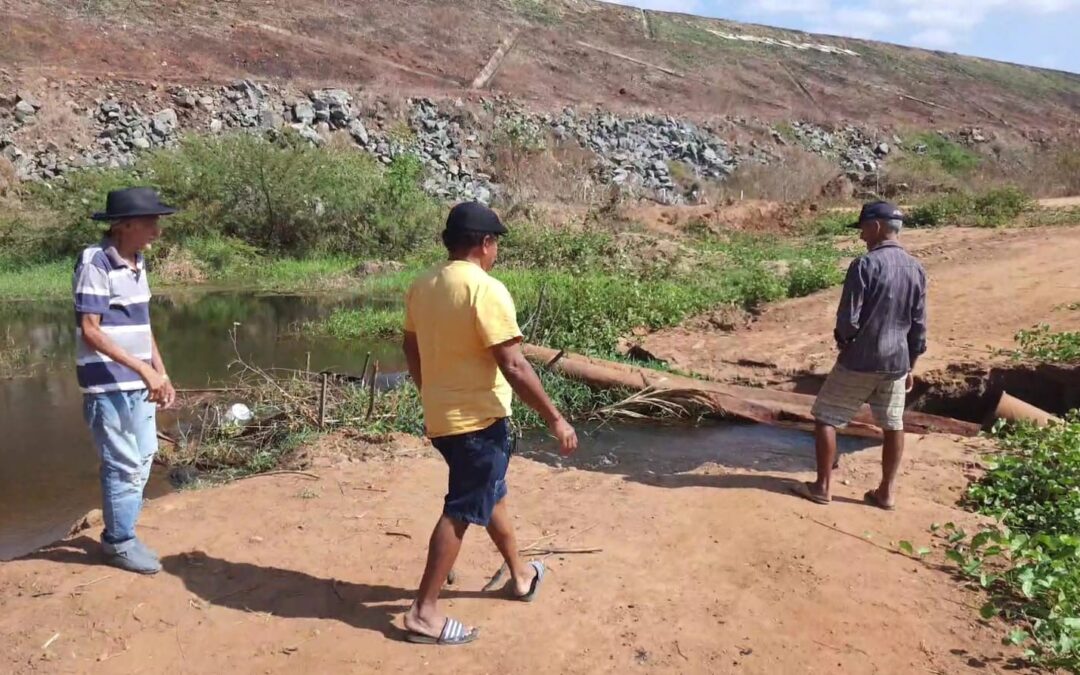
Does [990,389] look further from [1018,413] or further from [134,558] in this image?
[134,558]

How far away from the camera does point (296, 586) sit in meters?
4.12

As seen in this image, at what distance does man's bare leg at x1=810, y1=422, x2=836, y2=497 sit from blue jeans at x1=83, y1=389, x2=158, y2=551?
368cm

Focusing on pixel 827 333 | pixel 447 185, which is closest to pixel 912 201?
pixel 447 185

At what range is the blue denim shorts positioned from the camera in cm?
351

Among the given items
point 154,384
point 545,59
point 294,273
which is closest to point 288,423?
point 154,384

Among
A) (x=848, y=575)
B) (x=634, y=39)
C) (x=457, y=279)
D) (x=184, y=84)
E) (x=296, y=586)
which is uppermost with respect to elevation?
(x=634, y=39)

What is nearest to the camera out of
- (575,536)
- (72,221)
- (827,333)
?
(575,536)

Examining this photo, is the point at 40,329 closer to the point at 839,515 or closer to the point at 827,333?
the point at 827,333

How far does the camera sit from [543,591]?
4059mm

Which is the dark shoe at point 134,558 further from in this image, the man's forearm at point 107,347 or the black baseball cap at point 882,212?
the black baseball cap at point 882,212

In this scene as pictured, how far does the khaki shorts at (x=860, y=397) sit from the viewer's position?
16.6ft

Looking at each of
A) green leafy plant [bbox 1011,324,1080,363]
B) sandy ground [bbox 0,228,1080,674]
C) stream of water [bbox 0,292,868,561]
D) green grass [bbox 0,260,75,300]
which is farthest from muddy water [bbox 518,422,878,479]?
green grass [bbox 0,260,75,300]

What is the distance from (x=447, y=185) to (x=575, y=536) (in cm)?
2152

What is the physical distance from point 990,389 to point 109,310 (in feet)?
24.6
